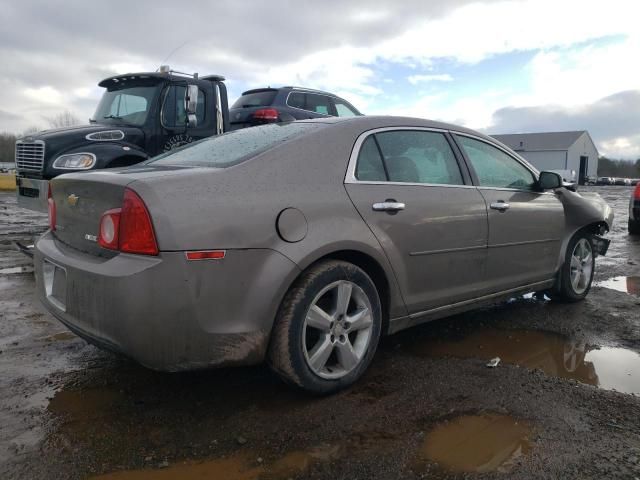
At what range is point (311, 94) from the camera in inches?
394

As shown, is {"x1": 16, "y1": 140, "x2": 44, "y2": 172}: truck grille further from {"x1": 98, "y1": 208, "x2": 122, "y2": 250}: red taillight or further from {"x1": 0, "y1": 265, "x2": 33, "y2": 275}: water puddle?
{"x1": 98, "y1": 208, "x2": 122, "y2": 250}: red taillight

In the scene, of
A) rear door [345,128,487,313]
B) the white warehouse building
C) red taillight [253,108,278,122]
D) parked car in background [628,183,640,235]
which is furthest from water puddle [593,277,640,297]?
the white warehouse building

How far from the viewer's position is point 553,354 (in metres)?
3.75

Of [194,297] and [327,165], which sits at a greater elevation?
[327,165]

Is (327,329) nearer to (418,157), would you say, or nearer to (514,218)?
(418,157)

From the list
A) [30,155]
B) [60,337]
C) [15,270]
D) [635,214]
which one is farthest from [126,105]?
[635,214]

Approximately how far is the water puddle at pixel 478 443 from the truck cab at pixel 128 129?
545 cm

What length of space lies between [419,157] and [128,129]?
5.07 m

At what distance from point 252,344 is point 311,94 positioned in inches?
318

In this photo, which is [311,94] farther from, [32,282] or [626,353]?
[626,353]

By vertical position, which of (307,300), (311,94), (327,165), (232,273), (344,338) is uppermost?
(311,94)

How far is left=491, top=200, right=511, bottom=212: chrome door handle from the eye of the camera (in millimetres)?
3930

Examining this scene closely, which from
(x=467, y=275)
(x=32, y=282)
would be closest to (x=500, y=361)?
(x=467, y=275)

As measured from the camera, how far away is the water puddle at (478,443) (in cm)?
234
